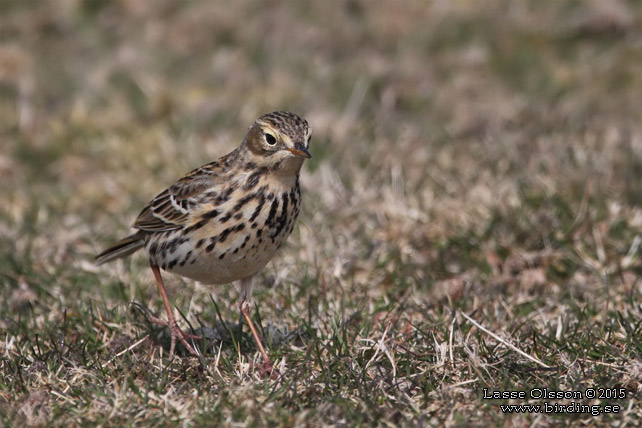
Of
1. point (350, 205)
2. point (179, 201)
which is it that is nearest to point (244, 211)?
point (179, 201)

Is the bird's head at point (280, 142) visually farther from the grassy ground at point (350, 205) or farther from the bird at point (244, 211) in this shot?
the grassy ground at point (350, 205)

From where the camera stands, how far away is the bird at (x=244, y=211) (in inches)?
211

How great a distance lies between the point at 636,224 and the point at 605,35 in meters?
5.22

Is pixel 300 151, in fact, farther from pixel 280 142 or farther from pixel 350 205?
pixel 350 205

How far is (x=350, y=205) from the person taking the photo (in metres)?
7.95

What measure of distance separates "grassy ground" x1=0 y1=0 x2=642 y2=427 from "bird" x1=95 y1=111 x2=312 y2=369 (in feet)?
1.44

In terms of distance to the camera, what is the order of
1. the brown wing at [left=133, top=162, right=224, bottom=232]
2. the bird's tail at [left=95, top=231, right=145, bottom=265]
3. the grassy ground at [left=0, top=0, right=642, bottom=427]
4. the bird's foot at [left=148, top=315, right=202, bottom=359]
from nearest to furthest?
the grassy ground at [left=0, top=0, right=642, bottom=427], the bird's foot at [left=148, top=315, right=202, bottom=359], the brown wing at [left=133, top=162, right=224, bottom=232], the bird's tail at [left=95, top=231, right=145, bottom=265]

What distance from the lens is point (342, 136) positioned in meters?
9.52

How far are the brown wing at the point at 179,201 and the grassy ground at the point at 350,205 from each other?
0.59 metres

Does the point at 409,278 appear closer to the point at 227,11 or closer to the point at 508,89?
the point at 508,89

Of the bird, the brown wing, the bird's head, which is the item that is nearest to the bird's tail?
the brown wing

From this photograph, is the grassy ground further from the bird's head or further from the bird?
the bird's head

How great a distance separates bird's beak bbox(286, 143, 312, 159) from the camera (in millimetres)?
5227

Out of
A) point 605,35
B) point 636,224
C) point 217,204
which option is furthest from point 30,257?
point 605,35
